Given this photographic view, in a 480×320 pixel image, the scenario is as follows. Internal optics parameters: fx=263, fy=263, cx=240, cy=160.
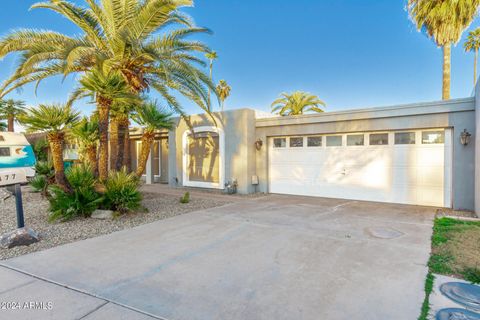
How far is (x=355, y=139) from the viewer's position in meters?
9.69

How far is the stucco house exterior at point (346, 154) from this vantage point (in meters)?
7.89

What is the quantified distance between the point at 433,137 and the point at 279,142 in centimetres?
538

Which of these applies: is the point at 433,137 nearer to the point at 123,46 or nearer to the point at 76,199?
the point at 123,46

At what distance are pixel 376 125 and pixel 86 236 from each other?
9.15 m

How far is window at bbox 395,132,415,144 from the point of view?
28.4 feet

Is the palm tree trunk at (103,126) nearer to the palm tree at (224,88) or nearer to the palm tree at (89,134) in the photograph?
the palm tree at (89,134)

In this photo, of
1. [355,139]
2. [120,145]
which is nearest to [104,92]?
[120,145]

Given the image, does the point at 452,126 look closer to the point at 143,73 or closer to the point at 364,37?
the point at 364,37

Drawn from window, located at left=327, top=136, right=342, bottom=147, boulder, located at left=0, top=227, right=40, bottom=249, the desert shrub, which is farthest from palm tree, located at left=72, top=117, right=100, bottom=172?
window, located at left=327, top=136, right=342, bottom=147

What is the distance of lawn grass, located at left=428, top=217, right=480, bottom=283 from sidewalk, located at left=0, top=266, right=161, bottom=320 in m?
4.04

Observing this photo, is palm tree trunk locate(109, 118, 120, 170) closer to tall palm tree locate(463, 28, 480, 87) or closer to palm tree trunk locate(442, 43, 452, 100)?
palm tree trunk locate(442, 43, 452, 100)

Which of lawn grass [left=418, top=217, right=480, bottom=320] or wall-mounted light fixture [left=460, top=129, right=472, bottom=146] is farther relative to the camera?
wall-mounted light fixture [left=460, top=129, right=472, bottom=146]

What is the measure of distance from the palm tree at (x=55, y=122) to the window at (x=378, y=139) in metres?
9.27

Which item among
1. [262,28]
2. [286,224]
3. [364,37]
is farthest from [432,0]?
[286,224]
